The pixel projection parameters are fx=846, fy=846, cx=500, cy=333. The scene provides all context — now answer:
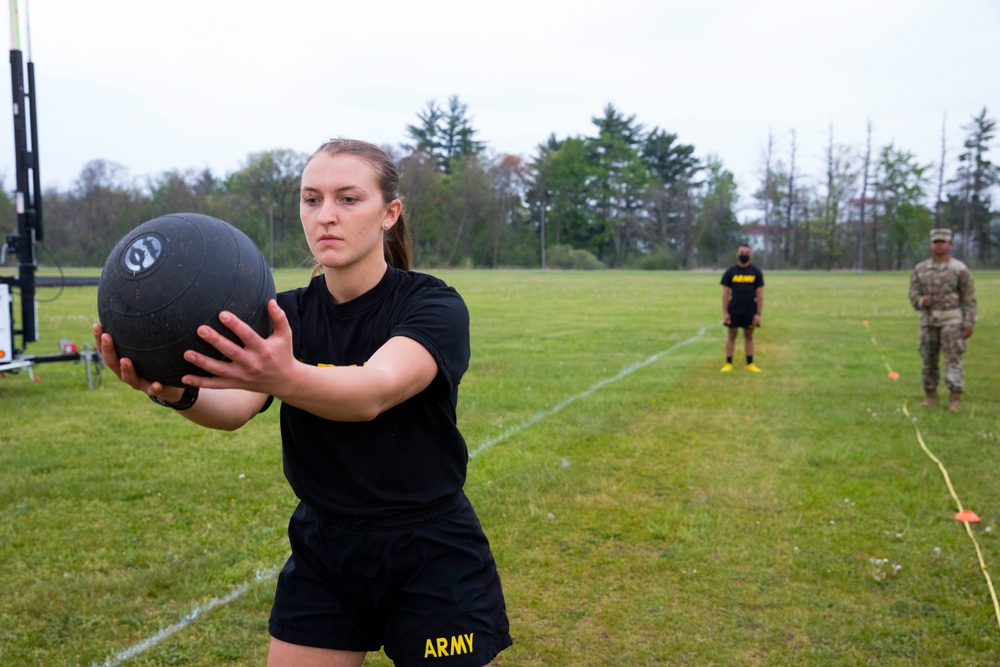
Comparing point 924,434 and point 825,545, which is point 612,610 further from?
point 924,434

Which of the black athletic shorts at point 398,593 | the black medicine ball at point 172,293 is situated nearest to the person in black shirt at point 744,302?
the black athletic shorts at point 398,593

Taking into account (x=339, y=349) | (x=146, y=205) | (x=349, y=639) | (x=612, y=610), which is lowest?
(x=612, y=610)

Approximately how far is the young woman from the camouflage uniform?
33.4 feet

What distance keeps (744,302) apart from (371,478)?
44.0ft

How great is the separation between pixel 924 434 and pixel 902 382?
410cm

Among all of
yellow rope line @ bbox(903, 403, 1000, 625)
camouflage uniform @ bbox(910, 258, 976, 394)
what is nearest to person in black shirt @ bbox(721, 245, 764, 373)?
camouflage uniform @ bbox(910, 258, 976, 394)

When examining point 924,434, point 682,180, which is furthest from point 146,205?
point 924,434

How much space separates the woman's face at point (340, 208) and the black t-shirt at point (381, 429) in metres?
0.17

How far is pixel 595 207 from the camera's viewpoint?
315 feet

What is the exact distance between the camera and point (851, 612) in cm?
508

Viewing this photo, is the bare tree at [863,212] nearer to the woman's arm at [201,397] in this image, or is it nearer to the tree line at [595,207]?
the tree line at [595,207]

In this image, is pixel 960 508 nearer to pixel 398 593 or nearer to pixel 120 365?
pixel 398 593

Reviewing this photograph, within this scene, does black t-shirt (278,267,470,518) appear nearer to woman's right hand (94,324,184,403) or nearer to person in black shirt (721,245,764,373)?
woman's right hand (94,324,184,403)

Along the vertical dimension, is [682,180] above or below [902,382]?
above
